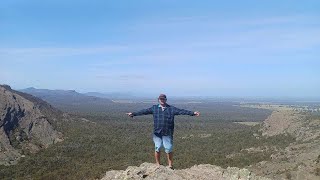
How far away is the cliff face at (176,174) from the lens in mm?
13109

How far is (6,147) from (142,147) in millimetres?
27705

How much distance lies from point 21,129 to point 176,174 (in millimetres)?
90658

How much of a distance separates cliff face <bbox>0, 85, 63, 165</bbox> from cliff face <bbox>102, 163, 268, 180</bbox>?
70536 mm

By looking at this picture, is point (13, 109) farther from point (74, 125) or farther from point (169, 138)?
point (169, 138)

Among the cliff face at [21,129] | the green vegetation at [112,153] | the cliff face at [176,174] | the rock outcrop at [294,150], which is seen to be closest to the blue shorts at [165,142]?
the cliff face at [176,174]

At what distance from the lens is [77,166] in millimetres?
69188

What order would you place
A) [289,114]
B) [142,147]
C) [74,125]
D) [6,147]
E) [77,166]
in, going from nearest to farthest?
1. [77,166]
2. [6,147]
3. [142,147]
4. [289,114]
5. [74,125]

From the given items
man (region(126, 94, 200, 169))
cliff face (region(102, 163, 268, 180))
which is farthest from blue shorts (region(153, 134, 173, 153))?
cliff face (region(102, 163, 268, 180))

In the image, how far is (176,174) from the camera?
530 inches

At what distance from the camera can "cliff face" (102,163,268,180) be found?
43.0ft

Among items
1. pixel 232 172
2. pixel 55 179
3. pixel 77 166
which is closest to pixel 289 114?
pixel 77 166

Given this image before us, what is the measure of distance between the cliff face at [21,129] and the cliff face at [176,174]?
7054 centimetres

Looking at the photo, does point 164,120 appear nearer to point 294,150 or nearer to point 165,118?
point 165,118

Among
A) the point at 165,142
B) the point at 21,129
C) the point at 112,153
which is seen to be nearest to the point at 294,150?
the point at 112,153
